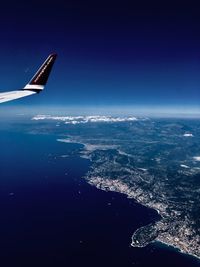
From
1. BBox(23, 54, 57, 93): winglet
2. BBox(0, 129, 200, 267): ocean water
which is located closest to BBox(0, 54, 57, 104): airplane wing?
BBox(23, 54, 57, 93): winglet

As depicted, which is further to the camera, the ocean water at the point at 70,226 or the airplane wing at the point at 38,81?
the ocean water at the point at 70,226

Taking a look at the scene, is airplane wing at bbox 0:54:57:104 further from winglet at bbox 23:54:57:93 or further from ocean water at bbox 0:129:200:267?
ocean water at bbox 0:129:200:267

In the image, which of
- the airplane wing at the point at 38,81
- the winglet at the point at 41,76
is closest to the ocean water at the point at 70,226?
the airplane wing at the point at 38,81

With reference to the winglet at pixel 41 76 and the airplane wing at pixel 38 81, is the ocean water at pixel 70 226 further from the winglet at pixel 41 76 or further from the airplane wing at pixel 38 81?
the winglet at pixel 41 76

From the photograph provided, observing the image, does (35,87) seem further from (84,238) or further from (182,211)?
(182,211)

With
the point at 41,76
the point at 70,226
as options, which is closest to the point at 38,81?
the point at 41,76
